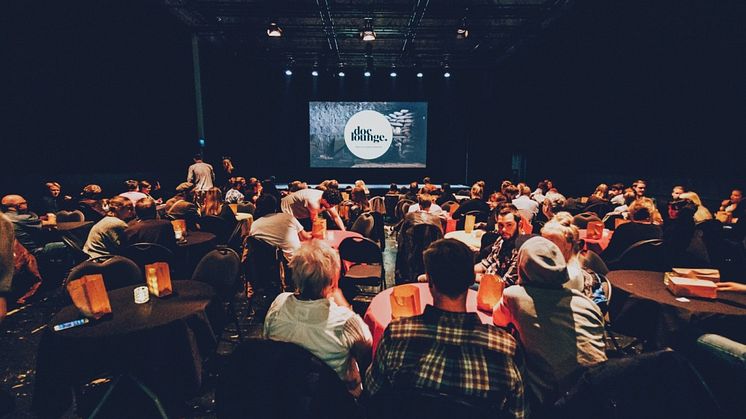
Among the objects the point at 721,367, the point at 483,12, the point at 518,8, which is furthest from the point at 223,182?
the point at 721,367

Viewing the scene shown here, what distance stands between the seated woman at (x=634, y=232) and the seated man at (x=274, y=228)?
3.28 meters

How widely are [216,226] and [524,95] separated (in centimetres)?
981

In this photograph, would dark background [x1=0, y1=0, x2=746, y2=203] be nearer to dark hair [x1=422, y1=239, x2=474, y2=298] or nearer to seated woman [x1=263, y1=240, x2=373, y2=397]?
seated woman [x1=263, y1=240, x2=373, y2=397]

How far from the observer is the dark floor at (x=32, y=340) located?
2750 millimetres

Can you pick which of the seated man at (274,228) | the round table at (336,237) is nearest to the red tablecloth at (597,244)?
the round table at (336,237)

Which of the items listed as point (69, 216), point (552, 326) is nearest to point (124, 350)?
point (552, 326)

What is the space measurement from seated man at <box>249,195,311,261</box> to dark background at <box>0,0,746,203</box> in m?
4.75

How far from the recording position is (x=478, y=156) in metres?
14.5

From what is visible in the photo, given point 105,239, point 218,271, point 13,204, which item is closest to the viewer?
point 218,271

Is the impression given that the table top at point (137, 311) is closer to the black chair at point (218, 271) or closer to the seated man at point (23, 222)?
the black chair at point (218, 271)

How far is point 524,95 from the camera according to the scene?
11.5 m

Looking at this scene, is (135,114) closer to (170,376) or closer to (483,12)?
(170,376)

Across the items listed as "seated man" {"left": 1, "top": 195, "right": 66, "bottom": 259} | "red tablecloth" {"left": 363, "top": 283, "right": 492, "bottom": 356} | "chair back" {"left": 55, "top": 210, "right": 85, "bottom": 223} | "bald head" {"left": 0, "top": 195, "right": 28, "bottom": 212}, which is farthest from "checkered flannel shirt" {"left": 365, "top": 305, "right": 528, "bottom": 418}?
"chair back" {"left": 55, "top": 210, "right": 85, "bottom": 223}

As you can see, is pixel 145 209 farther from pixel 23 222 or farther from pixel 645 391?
pixel 645 391
